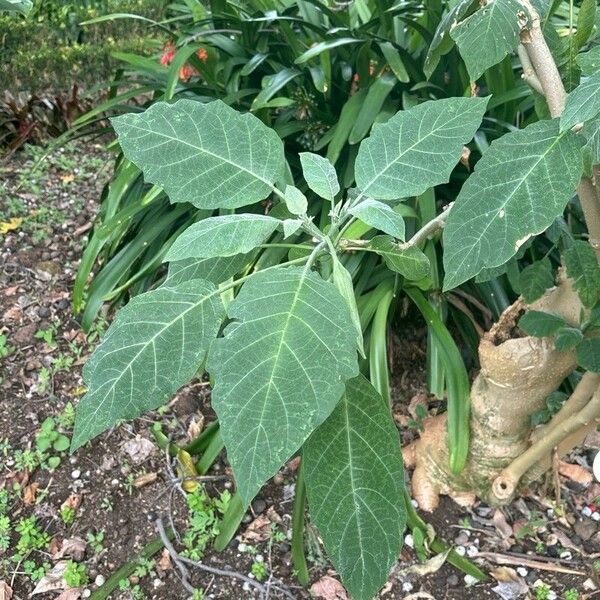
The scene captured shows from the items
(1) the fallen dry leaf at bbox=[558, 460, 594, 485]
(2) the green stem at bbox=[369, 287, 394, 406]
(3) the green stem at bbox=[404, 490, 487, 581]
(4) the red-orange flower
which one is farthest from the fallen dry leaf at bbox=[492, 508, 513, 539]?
(4) the red-orange flower

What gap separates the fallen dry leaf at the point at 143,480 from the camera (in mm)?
1693

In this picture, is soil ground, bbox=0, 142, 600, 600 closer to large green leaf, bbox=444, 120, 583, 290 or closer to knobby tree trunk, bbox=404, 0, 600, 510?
knobby tree trunk, bbox=404, 0, 600, 510

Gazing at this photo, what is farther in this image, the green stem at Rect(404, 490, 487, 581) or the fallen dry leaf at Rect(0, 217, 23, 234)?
the fallen dry leaf at Rect(0, 217, 23, 234)

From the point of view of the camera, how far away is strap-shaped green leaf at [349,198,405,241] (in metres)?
0.67

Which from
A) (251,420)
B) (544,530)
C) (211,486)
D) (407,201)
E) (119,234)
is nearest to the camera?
(251,420)

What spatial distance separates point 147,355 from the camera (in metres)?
0.58

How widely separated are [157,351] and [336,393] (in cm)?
18

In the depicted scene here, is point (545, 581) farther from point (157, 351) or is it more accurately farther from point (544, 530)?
point (157, 351)

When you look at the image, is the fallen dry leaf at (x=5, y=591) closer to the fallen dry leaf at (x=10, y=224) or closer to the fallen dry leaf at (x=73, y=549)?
the fallen dry leaf at (x=73, y=549)

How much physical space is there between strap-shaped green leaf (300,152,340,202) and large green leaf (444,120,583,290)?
0.16m

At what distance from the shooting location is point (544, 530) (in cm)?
151

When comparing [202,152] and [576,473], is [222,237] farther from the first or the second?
[576,473]

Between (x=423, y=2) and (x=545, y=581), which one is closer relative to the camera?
(x=545, y=581)

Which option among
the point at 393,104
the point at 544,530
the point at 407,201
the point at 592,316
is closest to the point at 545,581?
the point at 544,530
